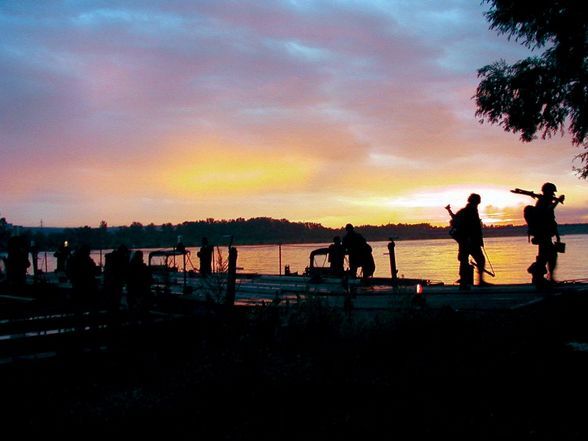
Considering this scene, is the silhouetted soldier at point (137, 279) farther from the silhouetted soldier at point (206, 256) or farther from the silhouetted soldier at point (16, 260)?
the silhouetted soldier at point (16, 260)

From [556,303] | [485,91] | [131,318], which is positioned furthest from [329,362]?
[485,91]

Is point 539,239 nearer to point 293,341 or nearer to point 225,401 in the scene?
point 293,341

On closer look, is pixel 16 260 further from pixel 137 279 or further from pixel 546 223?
pixel 546 223

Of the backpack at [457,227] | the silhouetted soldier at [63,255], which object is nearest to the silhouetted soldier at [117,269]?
the backpack at [457,227]

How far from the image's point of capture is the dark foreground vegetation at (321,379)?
18.3 ft

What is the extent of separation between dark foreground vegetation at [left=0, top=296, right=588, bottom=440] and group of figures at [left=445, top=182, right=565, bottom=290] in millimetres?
3173

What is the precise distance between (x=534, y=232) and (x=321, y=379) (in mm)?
8055

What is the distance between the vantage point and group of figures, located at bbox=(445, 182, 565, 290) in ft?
43.0

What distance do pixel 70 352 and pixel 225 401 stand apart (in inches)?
122

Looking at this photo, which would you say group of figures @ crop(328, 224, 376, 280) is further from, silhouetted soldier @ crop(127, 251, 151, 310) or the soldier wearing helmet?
silhouetted soldier @ crop(127, 251, 151, 310)

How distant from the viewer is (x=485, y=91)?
1513cm

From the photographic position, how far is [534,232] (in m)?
13.1

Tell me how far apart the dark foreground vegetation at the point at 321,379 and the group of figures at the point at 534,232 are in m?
3.17

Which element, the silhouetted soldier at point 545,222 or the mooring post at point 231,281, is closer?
the mooring post at point 231,281
